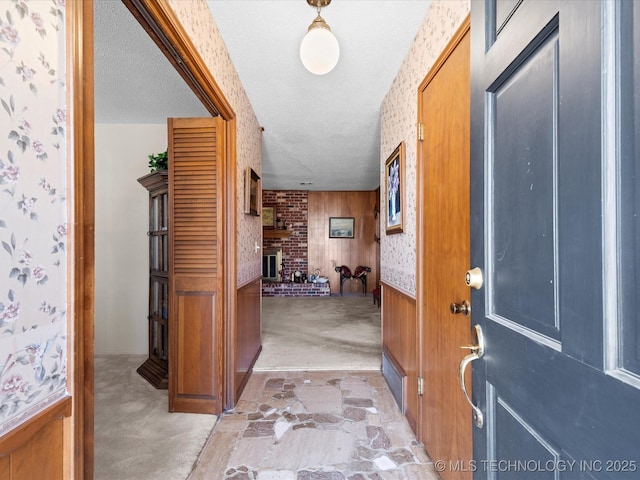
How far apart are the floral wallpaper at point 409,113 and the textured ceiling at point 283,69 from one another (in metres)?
0.11

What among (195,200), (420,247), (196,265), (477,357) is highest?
(195,200)

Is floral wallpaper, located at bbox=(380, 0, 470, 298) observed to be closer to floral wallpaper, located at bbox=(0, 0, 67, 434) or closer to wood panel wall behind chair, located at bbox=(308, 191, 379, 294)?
floral wallpaper, located at bbox=(0, 0, 67, 434)

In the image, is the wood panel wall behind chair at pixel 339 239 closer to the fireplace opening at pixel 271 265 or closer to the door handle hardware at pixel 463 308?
the fireplace opening at pixel 271 265

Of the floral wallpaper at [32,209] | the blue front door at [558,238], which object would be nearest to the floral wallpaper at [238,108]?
the floral wallpaper at [32,209]

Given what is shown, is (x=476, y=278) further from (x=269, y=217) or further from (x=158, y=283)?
(x=269, y=217)

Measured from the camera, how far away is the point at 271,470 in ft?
5.04

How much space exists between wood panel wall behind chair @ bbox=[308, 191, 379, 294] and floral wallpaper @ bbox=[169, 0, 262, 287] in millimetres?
3927

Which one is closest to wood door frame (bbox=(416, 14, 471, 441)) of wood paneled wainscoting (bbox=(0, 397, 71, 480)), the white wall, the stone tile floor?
the stone tile floor

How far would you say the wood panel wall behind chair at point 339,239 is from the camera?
7.03 m

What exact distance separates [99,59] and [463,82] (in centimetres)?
225

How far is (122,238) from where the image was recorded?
3086 mm

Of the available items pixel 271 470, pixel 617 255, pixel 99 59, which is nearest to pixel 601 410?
pixel 617 255

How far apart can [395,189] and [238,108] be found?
1.32 meters

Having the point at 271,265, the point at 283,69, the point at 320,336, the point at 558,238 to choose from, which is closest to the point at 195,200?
the point at 283,69
